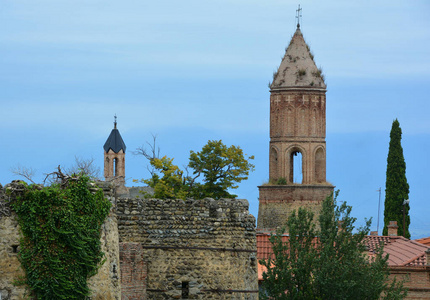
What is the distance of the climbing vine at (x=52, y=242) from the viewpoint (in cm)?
1611

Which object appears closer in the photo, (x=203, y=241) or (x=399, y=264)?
(x=203, y=241)

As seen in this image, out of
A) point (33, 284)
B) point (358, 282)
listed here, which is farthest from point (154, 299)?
point (358, 282)

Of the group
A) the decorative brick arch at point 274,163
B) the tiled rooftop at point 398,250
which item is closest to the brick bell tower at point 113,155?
the decorative brick arch at point 274,163

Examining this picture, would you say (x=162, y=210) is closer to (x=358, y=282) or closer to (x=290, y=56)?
(x=358, y=282)

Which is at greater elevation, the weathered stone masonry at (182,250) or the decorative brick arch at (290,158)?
the decorative brick arch at (290,158)

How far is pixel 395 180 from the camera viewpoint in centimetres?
7275

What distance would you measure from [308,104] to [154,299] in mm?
61044

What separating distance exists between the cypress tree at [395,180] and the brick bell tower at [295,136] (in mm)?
6792

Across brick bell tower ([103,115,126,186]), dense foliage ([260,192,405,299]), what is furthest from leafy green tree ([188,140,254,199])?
brick bell tower ([103,115,126,186])

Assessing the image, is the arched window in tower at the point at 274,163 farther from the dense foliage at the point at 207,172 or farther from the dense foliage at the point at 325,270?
the dense foliage at the point at 325,270

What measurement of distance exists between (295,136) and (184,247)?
61.7m

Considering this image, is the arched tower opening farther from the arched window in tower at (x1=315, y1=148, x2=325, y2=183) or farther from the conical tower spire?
the conical tower spire

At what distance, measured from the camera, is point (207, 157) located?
60.8 metres

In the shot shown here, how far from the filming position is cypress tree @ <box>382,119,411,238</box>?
233 ft
